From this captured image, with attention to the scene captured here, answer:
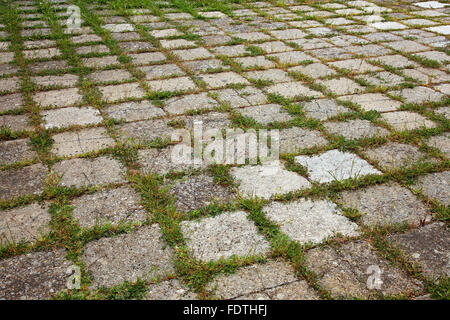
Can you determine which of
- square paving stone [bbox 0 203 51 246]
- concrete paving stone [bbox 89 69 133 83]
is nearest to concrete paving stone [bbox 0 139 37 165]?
square paving stone [bbox 0 203 51 246]

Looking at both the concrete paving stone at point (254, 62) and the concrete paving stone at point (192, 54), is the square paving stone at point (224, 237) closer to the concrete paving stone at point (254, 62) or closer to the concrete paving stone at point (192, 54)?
the concrete paving stone at point (254, 62)

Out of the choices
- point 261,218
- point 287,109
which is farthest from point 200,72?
point 261,218

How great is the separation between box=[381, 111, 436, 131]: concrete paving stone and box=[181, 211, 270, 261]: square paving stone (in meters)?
Answer: 2.06

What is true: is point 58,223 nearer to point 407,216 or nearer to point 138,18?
point 407,216

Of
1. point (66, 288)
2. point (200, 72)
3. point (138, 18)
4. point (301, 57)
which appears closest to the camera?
point (66, 288)

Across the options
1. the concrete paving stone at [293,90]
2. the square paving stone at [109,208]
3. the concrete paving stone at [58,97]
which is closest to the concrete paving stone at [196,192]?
the square paving stone at [109,208]

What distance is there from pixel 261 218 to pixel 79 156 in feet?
5.54

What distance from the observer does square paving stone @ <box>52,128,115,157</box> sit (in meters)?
3.53

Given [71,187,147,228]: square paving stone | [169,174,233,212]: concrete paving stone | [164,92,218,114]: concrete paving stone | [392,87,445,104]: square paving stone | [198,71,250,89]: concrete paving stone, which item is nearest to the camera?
[71,187,147,228]: square paving stone

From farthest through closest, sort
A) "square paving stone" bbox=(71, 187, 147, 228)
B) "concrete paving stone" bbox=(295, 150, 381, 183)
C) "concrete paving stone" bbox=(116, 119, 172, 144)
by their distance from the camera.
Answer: "concrete paving stone" bbox=(116, 119, 172, 144) → "concrete paving stone" bbox=(295, 150, 381, 183) → "square paving stone" bbox=(71, 187, 147, 228)

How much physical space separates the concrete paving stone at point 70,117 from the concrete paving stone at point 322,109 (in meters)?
2.12

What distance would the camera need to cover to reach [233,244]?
2551 millimetres

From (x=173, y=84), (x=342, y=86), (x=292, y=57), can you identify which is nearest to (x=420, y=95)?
(x=342, y=86)

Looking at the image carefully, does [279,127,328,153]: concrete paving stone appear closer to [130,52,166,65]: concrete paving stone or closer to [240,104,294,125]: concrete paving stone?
[240,104,294,125]: concrete paving stone
